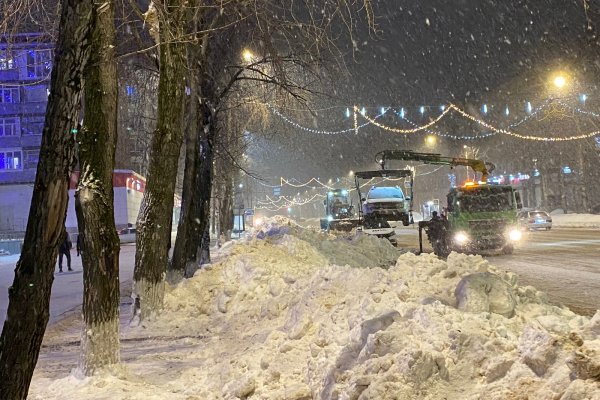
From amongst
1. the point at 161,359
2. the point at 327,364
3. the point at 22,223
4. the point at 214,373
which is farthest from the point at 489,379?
the point at 22,223

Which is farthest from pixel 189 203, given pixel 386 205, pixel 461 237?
pixel 386 205

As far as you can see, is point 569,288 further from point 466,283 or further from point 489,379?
point 489,379

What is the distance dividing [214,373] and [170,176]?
4.17 m

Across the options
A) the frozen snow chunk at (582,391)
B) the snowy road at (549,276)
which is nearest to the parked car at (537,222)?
the snowy road at (549,276)

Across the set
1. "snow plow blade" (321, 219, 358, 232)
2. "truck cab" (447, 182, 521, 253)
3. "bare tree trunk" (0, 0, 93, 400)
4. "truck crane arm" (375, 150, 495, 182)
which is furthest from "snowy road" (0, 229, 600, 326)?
"snow plow blade" (321, 219, 358, 232)

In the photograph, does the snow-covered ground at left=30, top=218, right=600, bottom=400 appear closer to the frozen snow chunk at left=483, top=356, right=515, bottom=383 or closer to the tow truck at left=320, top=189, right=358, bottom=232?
the frozen snow chunk at left=483, top=356, right=515, bottom=383

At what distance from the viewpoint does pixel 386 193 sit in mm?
26219

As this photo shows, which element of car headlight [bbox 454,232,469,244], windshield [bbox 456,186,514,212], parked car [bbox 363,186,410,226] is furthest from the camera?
parked car [bbox 363,186,410,226]

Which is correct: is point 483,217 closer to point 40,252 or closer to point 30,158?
point 40,252

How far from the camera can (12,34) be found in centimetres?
724

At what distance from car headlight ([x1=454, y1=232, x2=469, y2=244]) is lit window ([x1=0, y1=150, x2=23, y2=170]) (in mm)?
42159

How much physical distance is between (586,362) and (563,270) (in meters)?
11.0

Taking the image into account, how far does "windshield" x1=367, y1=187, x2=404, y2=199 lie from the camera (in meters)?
25.9

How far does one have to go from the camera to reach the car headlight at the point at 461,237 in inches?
743
